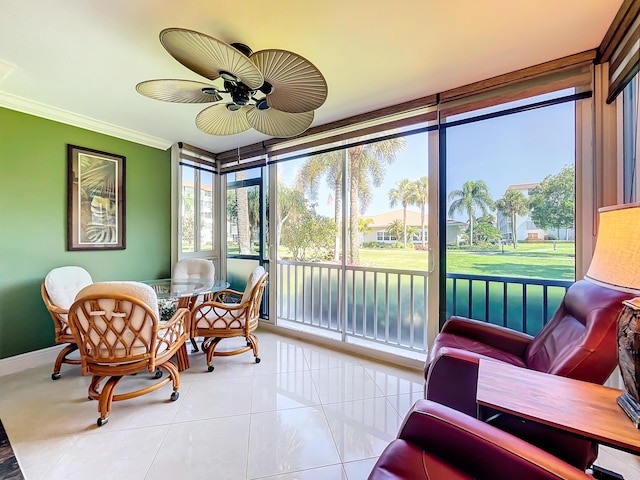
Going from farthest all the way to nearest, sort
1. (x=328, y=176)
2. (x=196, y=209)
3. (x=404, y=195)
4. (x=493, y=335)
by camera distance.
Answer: (x=196, y=209), (x=328, y=176), (x=404, y=195), (x=493, y=335)

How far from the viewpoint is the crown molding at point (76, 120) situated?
7.84 ft

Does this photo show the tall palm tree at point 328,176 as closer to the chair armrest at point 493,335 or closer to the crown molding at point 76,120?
the chair armrest at point 493,335

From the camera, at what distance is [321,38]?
1.71 m

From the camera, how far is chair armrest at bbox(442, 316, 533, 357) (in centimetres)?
176

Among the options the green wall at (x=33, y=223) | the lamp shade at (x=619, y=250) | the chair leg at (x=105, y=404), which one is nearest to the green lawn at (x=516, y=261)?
the lamp shade at (x=619, y=250)

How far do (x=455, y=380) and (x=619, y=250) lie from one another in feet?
2.90

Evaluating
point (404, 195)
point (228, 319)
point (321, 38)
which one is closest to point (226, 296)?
point (228, 319)

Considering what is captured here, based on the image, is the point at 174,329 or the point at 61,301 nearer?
the point at 174,329

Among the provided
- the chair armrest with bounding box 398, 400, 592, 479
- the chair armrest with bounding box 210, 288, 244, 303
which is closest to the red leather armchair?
the chair armrest with bounding box 398, 400, 592, 479

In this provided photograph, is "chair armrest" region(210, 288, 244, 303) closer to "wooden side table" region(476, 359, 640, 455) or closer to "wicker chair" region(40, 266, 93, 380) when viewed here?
"wicker chair" region(40, 266, 93, 380)

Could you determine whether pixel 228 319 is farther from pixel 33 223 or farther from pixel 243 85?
pixel 33 223

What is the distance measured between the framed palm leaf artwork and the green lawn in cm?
342

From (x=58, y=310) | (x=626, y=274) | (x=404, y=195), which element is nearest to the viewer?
(x=626, y=274)

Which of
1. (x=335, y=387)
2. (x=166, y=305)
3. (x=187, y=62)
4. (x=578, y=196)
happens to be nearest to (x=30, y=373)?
(x=166, y=305)
